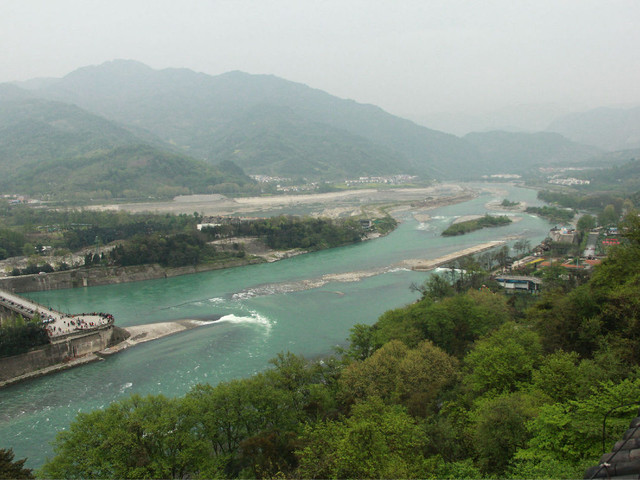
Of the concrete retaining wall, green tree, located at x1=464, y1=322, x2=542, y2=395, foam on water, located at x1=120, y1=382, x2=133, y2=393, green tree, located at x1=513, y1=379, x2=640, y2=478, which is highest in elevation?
green tree, located at x1=513, y1=379, x2=640, y2=478

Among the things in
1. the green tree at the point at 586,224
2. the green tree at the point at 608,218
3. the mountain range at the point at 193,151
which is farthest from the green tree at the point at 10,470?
the mountain range at the point at 193,151

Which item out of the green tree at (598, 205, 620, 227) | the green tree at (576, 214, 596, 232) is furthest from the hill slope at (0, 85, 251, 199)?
the green tree at (598, 205, 620, 227)

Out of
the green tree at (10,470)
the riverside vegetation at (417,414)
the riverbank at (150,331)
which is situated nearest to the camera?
the riverside vegetation at (417,414)

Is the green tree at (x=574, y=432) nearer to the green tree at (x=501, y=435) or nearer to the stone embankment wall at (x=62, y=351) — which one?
the green tree at (x=501, y=435)

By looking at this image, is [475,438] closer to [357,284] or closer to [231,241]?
[357,284]

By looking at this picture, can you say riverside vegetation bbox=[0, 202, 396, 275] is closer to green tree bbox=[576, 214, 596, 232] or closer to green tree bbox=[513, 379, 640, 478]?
green tree bbox=[576, 214, 596, 232]

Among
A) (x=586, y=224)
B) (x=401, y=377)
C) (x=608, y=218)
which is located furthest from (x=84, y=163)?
(x=401, y=377)
